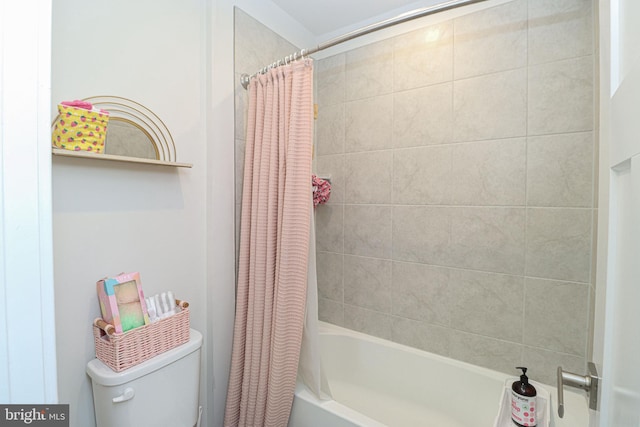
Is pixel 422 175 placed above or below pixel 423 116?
below

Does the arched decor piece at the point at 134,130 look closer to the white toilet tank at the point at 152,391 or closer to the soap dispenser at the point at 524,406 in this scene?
the white toilet tank at the point at 152,391

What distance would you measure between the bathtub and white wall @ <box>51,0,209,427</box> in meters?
0.69

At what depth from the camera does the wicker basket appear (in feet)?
3.01

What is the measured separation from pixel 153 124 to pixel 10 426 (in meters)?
1.04

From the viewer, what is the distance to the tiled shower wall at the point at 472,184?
48.4 inches

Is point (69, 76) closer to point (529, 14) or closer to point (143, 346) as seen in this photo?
point (143, 346)

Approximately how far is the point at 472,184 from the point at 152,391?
165cm

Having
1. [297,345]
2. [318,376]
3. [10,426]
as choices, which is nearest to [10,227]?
[10,426]

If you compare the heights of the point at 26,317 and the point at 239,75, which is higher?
the point at 239,75

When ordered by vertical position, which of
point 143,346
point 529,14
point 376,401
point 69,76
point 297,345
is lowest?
point 376,401

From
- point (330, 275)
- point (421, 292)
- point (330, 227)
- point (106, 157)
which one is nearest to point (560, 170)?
point (421, 292)

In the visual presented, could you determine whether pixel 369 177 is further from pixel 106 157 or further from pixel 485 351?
pixel 106 157

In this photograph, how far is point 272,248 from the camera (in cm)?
126

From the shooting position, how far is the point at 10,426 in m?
0.39
